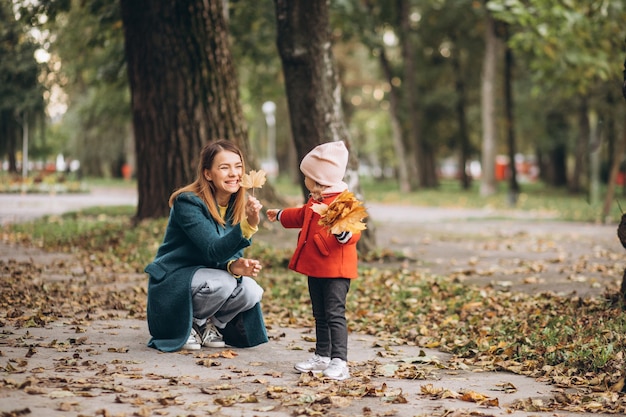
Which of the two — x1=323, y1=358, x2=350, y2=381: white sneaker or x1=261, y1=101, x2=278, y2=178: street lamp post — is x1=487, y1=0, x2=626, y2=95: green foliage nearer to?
x1=323, y1=358, x2=350, y2=381: white sneaker

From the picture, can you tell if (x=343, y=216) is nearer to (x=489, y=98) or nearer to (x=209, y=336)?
(x=209, y=336)

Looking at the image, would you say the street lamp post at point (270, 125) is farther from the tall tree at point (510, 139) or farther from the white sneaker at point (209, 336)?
the white sneaker at point (209, 336)

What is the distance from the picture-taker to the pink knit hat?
235 inches

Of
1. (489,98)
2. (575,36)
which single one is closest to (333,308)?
(575,36)

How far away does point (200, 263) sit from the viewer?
6.59m

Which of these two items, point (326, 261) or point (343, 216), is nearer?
point (343, 216)

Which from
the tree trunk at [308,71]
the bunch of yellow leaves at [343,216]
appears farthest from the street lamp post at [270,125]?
the bunch of yellow leaves at [343,216]

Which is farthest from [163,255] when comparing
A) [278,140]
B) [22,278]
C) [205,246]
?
[278,140]

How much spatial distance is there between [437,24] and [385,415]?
37.2 metres

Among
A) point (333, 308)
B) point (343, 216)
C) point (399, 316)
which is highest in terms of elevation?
point (343, 216)

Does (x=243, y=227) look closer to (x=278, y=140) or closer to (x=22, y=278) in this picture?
(x=22, y=278)

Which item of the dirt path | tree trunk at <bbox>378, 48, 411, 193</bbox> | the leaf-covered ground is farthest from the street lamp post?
the dirt path

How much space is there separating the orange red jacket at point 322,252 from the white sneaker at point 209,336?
1.14 metres

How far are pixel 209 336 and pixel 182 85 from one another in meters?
7.05
